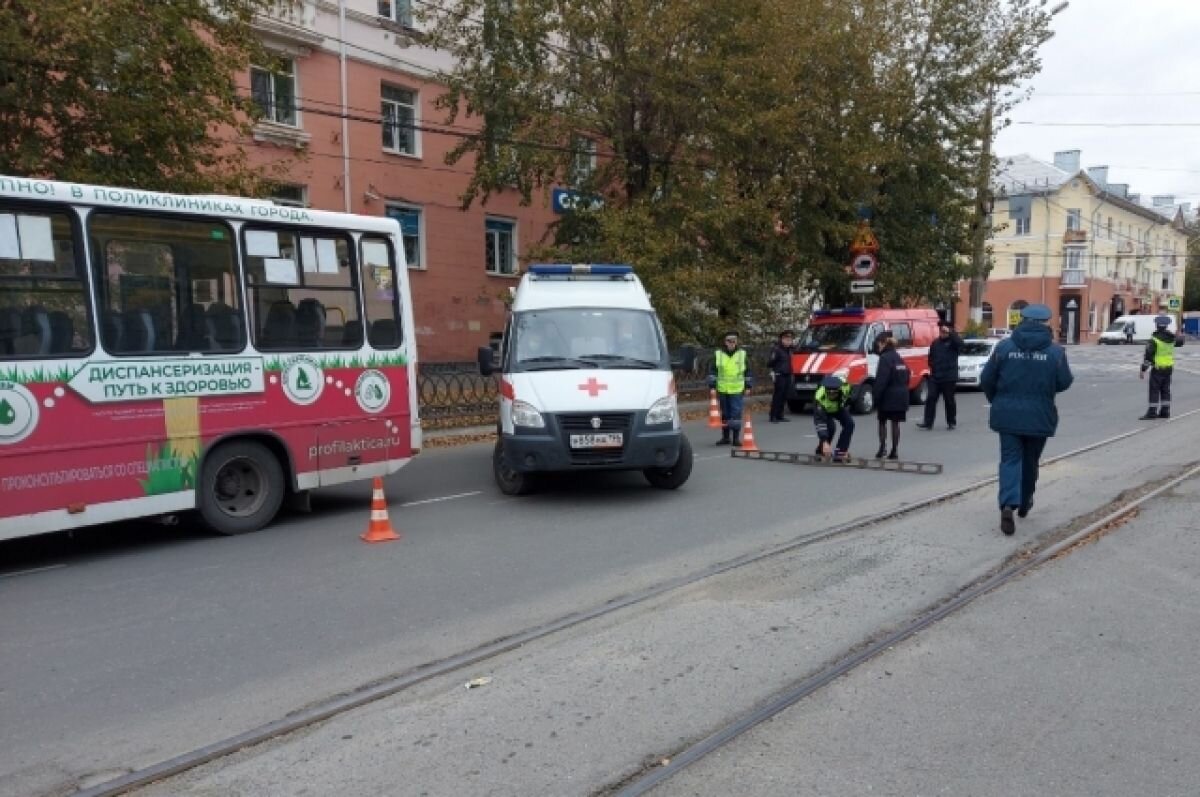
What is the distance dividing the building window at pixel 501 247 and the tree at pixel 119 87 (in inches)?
617

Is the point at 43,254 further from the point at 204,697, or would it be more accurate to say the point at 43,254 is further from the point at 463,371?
the point at 463,371

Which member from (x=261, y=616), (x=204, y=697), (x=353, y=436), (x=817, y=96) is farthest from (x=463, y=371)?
(x=204, y=697)

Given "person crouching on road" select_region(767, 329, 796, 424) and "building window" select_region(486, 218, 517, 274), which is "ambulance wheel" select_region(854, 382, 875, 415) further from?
"building window" select_region(486, 218, 517, 274)

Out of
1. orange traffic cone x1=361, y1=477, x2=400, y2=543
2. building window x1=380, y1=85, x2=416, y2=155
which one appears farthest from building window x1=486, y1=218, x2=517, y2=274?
orange traffic cone x1=361, y1=477, x2=400, y2=543

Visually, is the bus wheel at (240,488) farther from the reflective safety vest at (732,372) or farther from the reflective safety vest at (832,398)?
the reflective safety vest at (732,372)

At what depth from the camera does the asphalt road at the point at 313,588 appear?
4176 mm

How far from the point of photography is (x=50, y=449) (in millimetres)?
6754

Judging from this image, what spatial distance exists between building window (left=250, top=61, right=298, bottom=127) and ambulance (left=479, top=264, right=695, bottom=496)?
46.2 feet

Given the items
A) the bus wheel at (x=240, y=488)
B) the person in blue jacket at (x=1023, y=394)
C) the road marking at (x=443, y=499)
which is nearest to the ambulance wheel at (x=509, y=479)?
the road marking at (x=443, y=499)

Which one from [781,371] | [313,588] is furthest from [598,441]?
[781,371]

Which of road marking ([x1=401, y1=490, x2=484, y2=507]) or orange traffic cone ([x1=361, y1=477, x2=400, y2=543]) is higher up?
orange traffic cone ([x1=361, y1=477, x2=400, y2=543])

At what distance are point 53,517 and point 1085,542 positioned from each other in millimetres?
8300

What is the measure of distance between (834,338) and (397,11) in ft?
49.6

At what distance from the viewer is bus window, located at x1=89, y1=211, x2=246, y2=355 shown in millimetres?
7172
